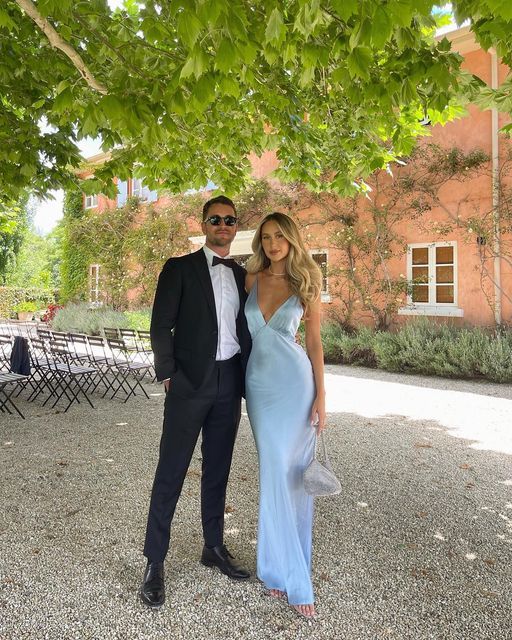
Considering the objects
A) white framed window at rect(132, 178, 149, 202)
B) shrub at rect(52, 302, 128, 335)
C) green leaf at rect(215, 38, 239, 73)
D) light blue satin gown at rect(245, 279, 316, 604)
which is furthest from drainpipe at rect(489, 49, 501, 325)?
white framed window at rect(132, 178, 149, 202)

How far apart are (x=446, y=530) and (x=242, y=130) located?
5.49 m

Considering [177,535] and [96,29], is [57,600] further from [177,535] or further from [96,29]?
[96,29]

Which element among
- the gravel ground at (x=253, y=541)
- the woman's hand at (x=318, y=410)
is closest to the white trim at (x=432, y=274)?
the gravel ground at (x=253, y=541)

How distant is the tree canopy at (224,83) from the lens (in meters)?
2.74

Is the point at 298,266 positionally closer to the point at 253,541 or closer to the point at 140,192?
the point at 253,541

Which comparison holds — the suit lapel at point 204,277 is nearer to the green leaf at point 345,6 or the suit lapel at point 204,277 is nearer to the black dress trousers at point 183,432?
the black dress trousers at point 183,432

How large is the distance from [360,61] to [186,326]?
6.24ft

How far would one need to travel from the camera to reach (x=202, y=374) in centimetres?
288

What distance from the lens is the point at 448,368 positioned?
1021cm

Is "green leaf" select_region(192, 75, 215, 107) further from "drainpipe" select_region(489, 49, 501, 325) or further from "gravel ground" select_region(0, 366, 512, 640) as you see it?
"drainpipe" select_region(489, 49, 501, 325)

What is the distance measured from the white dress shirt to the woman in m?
0.14

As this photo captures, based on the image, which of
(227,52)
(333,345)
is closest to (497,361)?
(333,345)

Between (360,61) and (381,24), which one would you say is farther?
(360,61)

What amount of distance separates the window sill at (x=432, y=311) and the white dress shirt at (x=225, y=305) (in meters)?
10.3
